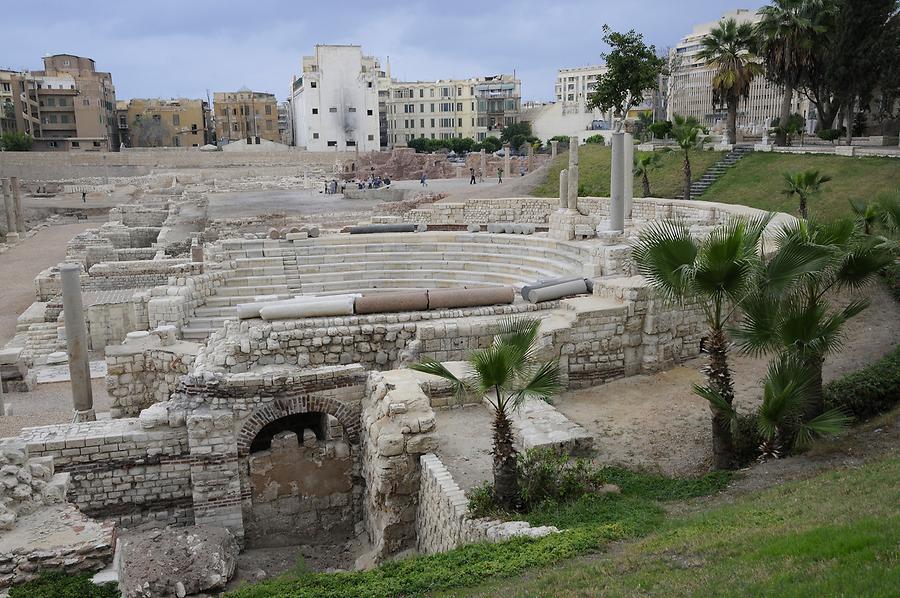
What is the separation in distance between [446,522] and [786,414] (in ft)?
14.4

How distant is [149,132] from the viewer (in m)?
96.2

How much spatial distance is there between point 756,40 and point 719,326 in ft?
109

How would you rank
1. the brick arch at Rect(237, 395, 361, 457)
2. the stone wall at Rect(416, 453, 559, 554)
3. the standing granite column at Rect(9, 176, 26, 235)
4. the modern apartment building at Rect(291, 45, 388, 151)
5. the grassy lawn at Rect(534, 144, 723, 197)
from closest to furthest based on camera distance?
the stone wall at Rect(416, 453, 559, 554), the brick arch at Rect(237, 395, 361, 457), the grassy lawn at Rect(534, 144, 723, 197), the standing granite column at Rect(9, 176, 26, 235), the modern apartment building at Rect(291, 45, 388, 151)

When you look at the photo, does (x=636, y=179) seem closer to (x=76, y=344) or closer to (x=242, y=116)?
(x=76, y=344)

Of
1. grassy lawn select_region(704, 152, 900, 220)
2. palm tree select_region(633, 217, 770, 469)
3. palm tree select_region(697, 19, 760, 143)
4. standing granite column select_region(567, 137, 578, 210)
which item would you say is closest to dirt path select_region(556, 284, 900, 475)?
palm tree select_region(633, 217, 770, 469)

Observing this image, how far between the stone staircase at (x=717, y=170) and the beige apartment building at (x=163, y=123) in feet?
257

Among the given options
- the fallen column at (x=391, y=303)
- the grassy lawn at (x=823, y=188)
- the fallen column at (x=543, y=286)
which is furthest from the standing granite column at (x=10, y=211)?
the grassy lawn at (x=823, y=188)

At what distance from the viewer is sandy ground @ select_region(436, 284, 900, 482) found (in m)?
10.3

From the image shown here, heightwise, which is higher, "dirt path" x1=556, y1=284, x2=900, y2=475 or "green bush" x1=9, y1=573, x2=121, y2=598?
"dirt path" x1=556, y1=284, x2=900, y2=475

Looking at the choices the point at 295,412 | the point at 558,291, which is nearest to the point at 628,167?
the point at 558,291

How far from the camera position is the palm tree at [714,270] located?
28.3 feet

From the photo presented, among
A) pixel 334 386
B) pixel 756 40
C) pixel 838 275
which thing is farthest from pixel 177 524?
pixel 756 40

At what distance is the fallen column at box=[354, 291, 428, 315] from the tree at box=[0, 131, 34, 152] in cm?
7670

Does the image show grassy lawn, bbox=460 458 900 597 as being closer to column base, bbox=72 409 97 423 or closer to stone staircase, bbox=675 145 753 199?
column base, bbox=72 409 97 423
